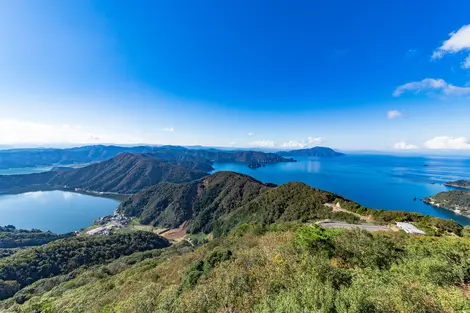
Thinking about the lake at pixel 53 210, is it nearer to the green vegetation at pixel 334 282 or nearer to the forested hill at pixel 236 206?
the forested hill at pixel 236 206

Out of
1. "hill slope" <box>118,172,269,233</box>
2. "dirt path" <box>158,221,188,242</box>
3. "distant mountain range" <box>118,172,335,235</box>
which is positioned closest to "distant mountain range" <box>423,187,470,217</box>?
"distant mountain range" <box>118,172,335,235</box>

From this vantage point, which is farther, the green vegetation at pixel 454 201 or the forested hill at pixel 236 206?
the green vegetation at pixel 454 201

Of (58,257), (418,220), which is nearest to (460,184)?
(418,220)

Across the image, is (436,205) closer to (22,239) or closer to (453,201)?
(453,201)

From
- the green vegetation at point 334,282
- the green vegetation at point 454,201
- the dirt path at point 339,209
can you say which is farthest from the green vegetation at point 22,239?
the green vegetation at point 454,201

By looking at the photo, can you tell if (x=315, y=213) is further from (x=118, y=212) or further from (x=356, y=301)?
(x=118, y=212)

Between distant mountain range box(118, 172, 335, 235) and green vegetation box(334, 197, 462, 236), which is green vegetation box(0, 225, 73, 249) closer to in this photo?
distant mountain range box(118, 172, 335, 235)
